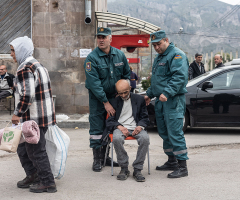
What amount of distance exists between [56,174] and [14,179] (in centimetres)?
74

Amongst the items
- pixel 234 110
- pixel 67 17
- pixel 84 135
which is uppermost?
pixel 67 17

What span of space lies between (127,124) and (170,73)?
0.89 metres

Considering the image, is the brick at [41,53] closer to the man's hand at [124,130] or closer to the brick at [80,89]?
the brick at [80,89]

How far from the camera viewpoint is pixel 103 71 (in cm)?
519

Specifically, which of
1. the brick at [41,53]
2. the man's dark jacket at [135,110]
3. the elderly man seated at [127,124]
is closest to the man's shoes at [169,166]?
the elderly man seated at [127,124]

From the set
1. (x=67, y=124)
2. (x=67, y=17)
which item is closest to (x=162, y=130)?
(x=67, y=124)

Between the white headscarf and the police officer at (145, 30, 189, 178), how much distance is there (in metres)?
1.67

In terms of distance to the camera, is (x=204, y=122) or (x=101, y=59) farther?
(x=204, y=122)

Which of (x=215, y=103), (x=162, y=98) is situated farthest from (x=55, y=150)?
(x=215, y=103)

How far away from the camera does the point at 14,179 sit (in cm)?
480

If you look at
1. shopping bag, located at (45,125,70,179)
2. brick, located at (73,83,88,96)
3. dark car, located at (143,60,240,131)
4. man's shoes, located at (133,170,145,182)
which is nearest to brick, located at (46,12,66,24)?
brick, located at (73,83,88,96)

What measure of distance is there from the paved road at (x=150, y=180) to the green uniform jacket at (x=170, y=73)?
1126mm

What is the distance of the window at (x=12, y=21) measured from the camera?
10.6 meters

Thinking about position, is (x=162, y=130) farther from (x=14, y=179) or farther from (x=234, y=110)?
(x=234, y=110)
